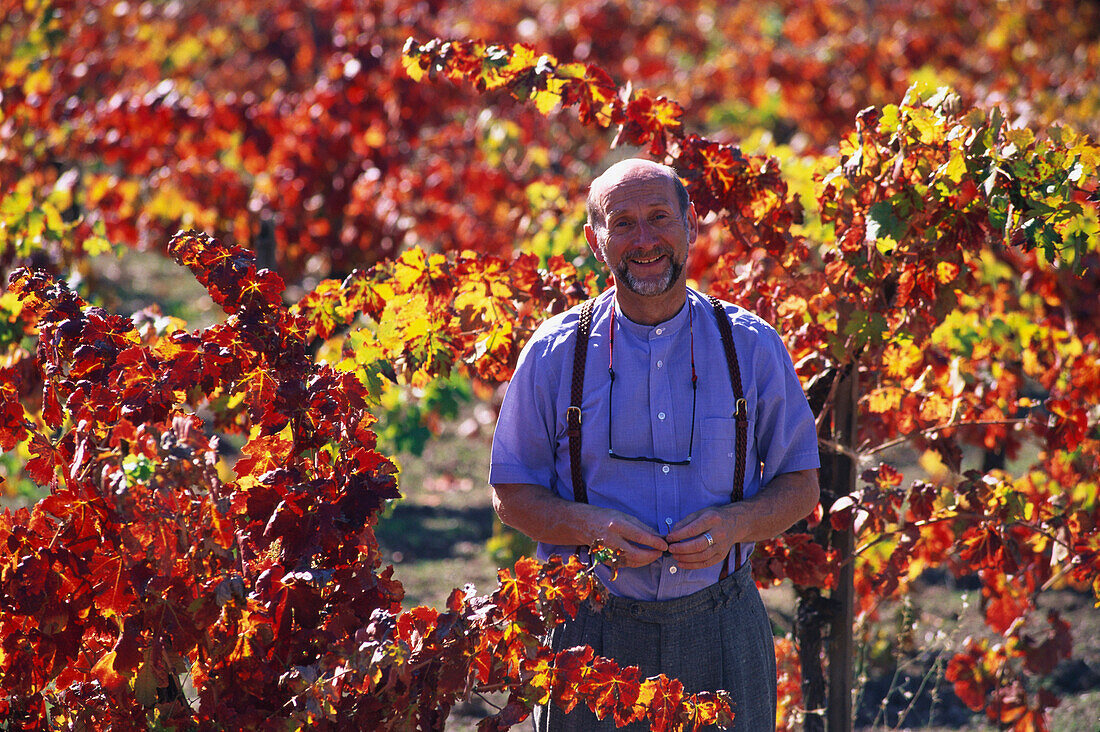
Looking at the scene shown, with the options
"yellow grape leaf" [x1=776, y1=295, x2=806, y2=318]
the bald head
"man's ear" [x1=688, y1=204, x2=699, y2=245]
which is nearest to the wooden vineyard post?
"yellow grape leaf" [x1=776, y1=295, x2=806, y2=318]

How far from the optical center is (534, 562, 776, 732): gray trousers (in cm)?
239

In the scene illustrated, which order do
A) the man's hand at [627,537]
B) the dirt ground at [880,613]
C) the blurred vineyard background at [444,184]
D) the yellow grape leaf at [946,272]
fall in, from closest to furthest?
the man's hand at [627,537]
the yellow grape leaf at [946,272]
the blurred vineyard background at [444,184]
the dirt ground at [880,613]

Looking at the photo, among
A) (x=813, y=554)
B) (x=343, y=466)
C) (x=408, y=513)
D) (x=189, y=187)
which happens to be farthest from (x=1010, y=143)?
(x=189, y=187)

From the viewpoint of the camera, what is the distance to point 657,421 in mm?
2367

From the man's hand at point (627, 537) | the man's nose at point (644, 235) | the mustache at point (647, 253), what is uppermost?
the man's nose at point (644, 235)

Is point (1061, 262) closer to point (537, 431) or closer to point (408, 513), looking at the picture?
point (537, 431)

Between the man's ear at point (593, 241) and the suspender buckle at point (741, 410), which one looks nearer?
the suspender buckle at point (741, 410)

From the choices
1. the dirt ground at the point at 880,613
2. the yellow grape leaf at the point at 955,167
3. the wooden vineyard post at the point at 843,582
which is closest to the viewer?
the yellow grape leaf at the point at 955,167

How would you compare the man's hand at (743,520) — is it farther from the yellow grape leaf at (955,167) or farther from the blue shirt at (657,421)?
the yellow grape leaf at (955,167)

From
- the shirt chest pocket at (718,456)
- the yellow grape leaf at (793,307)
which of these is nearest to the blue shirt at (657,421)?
the shirt chest pocket at (718,456)

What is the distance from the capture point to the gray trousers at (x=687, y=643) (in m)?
2.39

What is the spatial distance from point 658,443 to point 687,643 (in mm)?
429

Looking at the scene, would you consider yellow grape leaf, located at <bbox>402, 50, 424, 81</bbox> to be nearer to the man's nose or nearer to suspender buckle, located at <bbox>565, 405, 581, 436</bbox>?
the man's nose

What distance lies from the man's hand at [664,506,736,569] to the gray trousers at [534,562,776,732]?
6.4 inches
